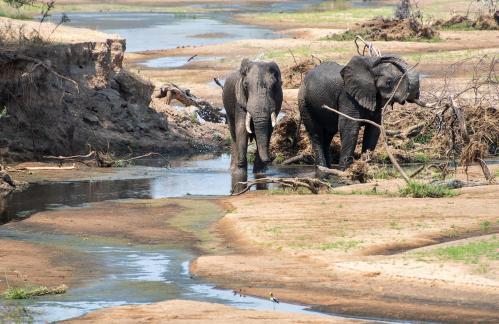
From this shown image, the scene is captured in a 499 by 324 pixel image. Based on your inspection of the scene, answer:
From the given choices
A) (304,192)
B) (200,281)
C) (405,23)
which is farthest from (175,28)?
(200,281)

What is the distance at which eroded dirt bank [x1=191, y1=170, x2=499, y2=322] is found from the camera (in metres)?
12.2

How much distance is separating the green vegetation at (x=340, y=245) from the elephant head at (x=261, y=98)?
216 inches

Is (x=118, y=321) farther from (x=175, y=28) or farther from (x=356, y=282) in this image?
(x=175, y=28)

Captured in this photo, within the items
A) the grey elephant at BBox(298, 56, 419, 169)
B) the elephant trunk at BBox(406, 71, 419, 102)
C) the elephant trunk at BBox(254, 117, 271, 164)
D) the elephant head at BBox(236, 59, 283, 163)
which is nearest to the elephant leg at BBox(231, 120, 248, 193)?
the elephant head at BBox(236, 59, 283, 163)

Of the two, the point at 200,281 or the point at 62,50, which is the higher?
the point at 62,50

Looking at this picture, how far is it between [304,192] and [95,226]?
→ 345 centimetres

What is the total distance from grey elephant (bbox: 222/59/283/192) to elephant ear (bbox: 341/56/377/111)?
1285mm

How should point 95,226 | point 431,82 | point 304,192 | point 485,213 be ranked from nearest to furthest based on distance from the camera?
point 485,213 → point 95,226 → point 304,192 → point 431,82

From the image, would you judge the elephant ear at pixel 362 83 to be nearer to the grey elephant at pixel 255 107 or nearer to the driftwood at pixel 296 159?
the grey elephant at pixel 255 107

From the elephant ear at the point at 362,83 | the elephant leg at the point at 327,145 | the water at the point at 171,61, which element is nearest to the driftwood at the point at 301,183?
the elephant ear at the point at 362,83

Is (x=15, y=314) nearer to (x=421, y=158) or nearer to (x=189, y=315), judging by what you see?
(x=189, y=315)

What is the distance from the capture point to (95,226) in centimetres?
1694

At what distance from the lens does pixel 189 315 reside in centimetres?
1167

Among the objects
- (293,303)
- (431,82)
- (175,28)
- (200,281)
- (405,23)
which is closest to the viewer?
(293,303)
